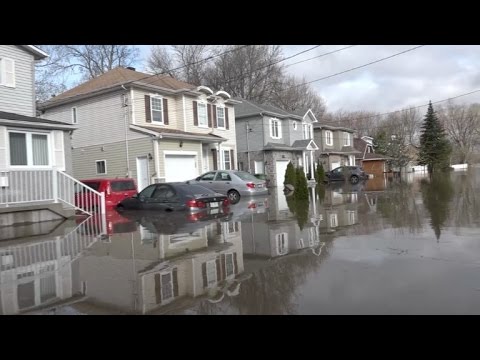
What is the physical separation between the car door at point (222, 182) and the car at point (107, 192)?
4.54 m

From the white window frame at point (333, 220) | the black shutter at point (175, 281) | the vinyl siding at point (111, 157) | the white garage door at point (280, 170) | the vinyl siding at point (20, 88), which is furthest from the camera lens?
the white garage door at point (280, 170)

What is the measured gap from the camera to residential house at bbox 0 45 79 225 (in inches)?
513

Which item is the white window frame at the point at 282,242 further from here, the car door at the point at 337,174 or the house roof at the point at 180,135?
the car door at the point at 337,174

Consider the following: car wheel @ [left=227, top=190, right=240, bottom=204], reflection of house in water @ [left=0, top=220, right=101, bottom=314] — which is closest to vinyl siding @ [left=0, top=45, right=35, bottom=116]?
reflection of house in water @ [left=0, top=220, right=101, bottom=314]

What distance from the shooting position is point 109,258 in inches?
312

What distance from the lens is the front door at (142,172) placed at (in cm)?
2202

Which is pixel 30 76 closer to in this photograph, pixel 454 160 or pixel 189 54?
pixel 189 54

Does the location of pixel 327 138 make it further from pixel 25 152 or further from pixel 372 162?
pixel 25 152

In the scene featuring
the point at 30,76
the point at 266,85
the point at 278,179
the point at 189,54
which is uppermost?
the point at 189,54

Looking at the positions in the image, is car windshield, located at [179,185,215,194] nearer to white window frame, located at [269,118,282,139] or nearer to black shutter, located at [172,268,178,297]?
black shutter, located at [172,268,178,297]

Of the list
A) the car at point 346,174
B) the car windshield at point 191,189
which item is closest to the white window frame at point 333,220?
the car windshield at point 191,189

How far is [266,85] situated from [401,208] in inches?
1396

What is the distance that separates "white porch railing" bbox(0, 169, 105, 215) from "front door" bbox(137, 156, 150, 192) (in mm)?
6501
